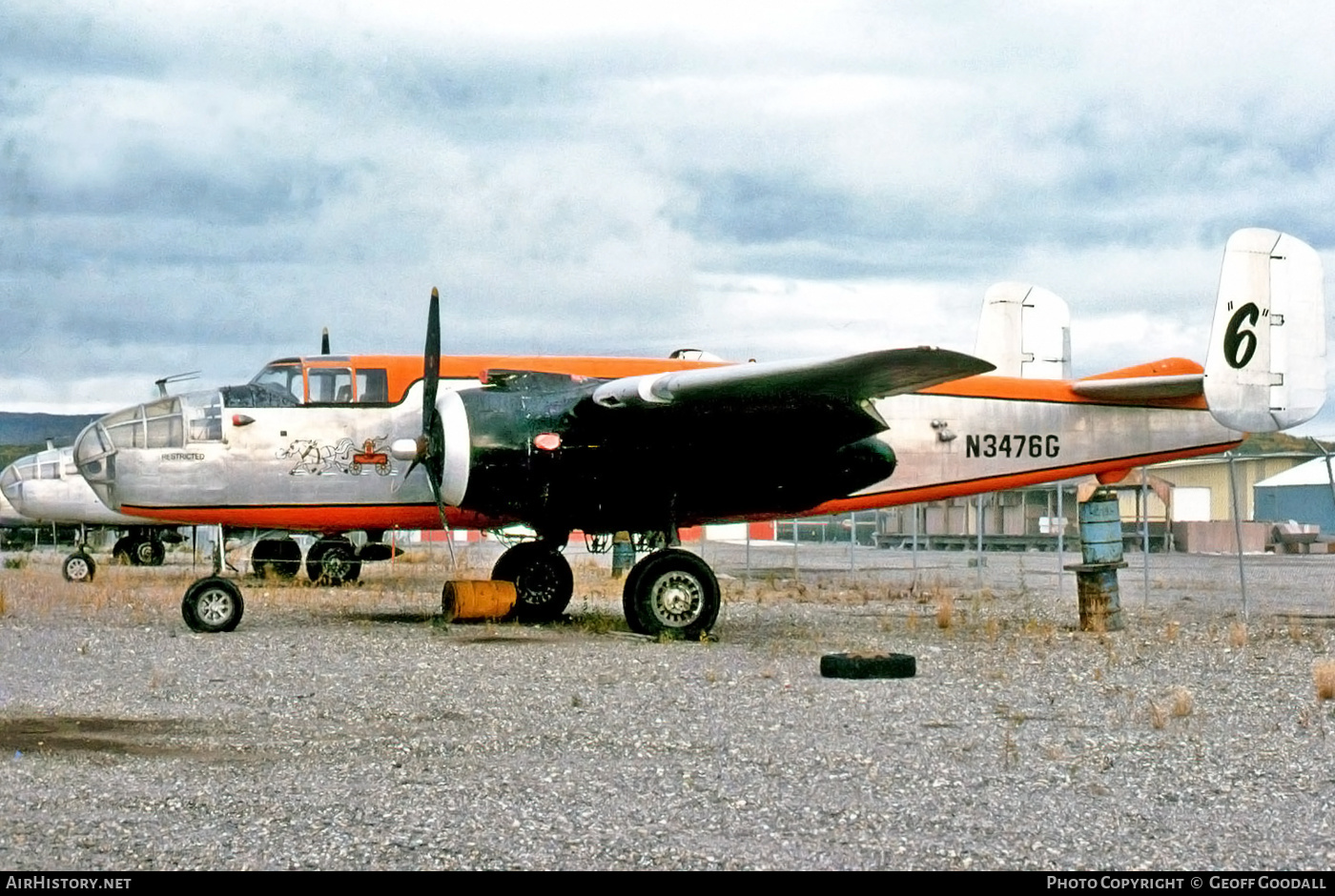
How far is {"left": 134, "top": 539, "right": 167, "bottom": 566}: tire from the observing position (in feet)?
118

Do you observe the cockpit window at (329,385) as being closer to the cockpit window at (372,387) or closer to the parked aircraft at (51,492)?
the cockpit window at (372,387)

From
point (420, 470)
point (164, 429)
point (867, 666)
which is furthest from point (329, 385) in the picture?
point (867, 666)

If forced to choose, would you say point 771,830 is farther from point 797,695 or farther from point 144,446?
point 144,446

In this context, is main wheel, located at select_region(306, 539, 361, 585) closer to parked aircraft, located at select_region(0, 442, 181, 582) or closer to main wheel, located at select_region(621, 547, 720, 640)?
parked aircraft, located at select_region(0, 442, 181, 582)

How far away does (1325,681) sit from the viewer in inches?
459

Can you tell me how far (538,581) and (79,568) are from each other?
15034 millimetres

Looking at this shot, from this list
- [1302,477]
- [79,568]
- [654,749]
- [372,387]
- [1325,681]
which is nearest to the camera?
[654,749]

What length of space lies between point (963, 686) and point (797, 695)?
5.03ft

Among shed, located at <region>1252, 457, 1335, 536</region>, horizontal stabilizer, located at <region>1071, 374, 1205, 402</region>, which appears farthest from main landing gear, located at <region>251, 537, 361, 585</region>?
shed, located at <region>1252, 457, 1335, 536</region>

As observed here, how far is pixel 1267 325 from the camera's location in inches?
688

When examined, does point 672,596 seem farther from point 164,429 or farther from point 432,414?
point 164,429

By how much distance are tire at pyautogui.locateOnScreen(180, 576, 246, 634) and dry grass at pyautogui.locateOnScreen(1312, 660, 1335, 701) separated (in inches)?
430

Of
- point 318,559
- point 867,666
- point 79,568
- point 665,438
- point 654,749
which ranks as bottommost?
point 654,749

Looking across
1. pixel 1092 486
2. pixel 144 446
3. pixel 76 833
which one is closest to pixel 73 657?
pixel 144 446
